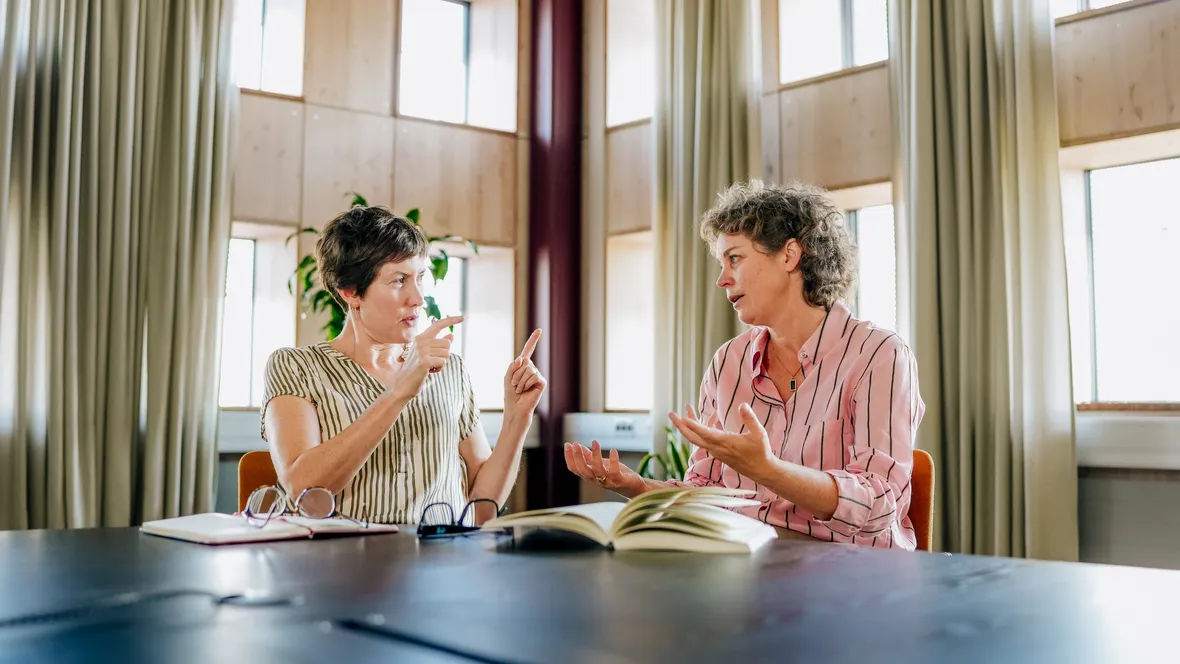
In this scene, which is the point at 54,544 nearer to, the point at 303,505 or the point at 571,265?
the point at 303,505

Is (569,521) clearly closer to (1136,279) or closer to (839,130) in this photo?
(1136,279)

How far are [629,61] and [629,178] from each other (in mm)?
754

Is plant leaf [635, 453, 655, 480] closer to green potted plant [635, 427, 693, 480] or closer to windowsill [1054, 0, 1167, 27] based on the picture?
green potted plant [635, 427, 693, 480]

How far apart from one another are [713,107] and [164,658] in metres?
4.56

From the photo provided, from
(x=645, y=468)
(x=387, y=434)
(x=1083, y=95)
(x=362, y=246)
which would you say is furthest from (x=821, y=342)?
(x=645, y=468)

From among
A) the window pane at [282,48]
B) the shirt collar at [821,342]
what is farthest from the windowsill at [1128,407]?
the window pane at [282,48]

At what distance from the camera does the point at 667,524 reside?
1427mm

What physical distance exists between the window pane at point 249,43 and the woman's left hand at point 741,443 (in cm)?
429

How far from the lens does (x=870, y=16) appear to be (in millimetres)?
4984

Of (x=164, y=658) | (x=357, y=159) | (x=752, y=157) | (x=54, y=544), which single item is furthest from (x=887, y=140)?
(x=164, y=658)

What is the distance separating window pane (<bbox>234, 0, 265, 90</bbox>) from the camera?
527 cm

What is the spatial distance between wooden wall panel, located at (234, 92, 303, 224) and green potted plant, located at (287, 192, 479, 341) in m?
0.18

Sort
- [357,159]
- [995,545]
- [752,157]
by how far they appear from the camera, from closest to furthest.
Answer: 1. [995,545]
2. [752,157]
3. [357,159]

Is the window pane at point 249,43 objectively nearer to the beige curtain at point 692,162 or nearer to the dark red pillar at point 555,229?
the dark red pillar at point 555,229
